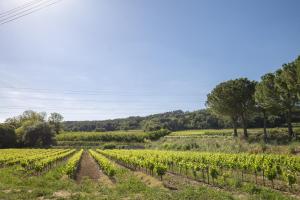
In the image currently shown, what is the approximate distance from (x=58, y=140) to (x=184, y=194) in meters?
96.7

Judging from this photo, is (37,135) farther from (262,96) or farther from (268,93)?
(268,93)

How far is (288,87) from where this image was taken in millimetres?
39125

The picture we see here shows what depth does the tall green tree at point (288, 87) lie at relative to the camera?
3872cm

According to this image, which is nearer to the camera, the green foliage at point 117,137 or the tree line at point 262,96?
the tree line at point 262,96

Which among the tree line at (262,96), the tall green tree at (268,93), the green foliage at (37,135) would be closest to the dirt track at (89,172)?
the tree line at (262,96)

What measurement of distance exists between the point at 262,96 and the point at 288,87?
9.42 meters

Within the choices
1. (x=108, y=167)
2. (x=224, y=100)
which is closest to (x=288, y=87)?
(x=224, y=100)

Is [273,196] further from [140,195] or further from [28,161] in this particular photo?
[28,161]

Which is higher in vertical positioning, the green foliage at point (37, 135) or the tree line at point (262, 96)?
the tree line at point (262, 96)

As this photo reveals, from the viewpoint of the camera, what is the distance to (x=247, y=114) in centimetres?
5697

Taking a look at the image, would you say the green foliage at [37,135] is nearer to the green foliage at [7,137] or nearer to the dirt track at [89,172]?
the green foliage at [7,137]

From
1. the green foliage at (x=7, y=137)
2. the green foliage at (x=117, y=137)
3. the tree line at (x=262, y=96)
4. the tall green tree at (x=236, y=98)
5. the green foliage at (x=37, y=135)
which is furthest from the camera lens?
the green foliage at (x=117, y=137)

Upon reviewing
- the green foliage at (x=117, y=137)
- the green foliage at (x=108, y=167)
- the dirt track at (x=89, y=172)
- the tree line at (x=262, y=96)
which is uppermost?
the tree line at (x=262, y=96)

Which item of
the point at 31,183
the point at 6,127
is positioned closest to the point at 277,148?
the point at 31,183
